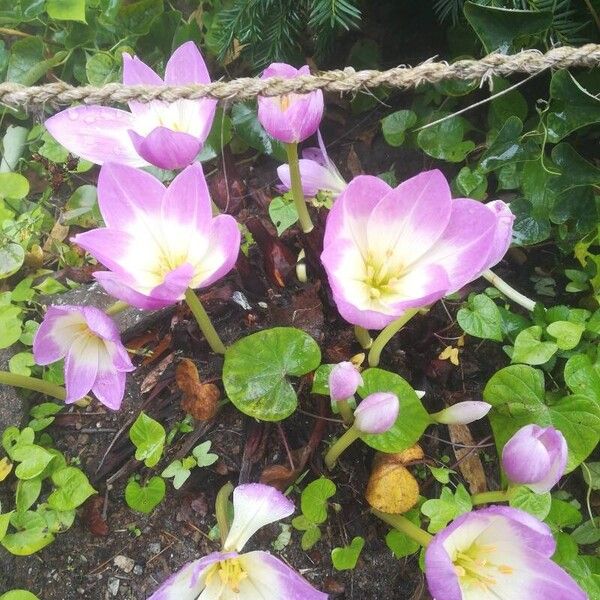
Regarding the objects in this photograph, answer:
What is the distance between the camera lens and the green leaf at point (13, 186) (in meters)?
1.34

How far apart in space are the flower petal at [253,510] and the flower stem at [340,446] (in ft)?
0.57

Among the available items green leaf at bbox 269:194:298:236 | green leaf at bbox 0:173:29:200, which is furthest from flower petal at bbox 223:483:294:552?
green leaf at bbox 0:173:29:200

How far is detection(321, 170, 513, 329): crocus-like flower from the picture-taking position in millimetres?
771

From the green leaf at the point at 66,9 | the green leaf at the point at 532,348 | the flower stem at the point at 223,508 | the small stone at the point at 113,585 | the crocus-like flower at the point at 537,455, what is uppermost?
the green leaf at the point at 66,9

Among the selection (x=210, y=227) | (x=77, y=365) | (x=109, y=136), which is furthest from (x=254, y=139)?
(x=77, y=365)

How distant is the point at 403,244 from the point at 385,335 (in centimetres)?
17

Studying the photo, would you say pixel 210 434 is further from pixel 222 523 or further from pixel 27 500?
pixel 27 500

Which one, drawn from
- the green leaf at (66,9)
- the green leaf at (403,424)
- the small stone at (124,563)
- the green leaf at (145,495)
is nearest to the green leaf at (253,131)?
the green leaf at (66,9)

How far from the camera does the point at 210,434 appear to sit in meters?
1.06

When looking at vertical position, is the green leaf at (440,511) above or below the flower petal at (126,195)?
below

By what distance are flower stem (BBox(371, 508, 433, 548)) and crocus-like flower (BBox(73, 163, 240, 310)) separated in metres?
0.47

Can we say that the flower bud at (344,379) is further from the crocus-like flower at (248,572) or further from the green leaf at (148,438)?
the green leaf at (148,438)

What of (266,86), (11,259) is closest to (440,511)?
(266,86)

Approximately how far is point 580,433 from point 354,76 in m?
0.64
